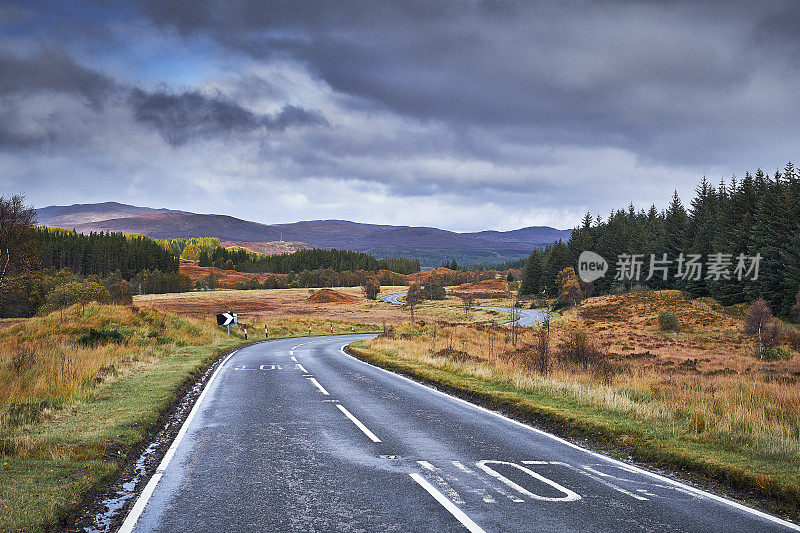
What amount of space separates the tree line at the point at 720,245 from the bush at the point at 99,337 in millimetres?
60449

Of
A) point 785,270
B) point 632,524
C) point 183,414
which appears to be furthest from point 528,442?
point 785,270

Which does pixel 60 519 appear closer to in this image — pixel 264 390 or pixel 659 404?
pixel 264 390

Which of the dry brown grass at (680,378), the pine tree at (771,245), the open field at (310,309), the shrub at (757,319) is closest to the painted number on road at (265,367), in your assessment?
the dry brown grass at (680,378)

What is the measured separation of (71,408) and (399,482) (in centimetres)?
887

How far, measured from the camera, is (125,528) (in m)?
5.42

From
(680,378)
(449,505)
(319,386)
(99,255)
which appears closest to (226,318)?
(319,386)

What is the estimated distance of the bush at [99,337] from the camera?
23.4m

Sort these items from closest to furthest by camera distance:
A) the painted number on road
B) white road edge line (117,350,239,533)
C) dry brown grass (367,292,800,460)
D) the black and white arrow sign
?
white road edge line (117,350,239,533)
dry brown grass (367,292,800,460)
the painted number on road
the black and white arrow sign

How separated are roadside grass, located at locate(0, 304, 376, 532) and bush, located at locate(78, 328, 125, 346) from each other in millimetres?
433

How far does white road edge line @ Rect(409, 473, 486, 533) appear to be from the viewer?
212 inches

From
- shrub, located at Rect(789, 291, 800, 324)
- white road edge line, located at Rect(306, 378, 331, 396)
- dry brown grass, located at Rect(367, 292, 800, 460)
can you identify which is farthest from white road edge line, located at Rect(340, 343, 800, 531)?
shrub, located at Rect(789, 291, 800, 324)

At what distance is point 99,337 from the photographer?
80.1 ft

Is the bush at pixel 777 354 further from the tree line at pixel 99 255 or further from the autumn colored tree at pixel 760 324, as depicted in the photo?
the tree line at pixel 99 255

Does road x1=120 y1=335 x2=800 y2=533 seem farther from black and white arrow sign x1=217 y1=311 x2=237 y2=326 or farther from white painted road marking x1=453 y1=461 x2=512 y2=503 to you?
black and white arrow sign x1=217 y1=311 x2=237 y2=326
